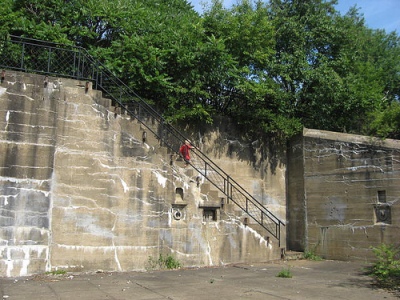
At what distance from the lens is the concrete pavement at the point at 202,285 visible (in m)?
8.07

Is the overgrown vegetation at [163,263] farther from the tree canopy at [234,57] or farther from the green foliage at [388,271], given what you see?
the green foliage at [388,271]

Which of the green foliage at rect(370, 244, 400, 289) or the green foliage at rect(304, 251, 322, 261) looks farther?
the green foliage at rect(304, 251, 322, 261)

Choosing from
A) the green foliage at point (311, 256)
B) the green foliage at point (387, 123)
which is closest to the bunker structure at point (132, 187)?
the green foliage at point (311, 256)

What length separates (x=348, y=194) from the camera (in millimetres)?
14305

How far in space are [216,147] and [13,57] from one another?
7.40 meters

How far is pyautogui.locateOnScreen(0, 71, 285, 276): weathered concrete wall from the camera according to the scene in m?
10.6

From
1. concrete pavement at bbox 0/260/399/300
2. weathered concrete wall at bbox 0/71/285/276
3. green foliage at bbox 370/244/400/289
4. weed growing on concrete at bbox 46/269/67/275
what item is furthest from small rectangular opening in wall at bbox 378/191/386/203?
weed growing on concrete at bbox 46/269/67/275

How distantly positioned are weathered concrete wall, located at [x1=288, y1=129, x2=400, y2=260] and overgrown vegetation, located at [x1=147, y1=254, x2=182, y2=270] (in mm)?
5530

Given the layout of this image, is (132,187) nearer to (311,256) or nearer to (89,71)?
(89,71)

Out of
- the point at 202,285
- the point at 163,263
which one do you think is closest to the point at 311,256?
the point at 163,263

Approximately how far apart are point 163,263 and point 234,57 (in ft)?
26.4

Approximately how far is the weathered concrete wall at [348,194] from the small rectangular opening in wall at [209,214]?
4275mm

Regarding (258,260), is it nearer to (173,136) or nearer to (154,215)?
(154,215)

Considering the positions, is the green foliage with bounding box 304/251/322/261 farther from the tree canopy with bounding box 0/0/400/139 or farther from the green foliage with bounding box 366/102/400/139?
the green foliage with bounding box 366/102/400/139
